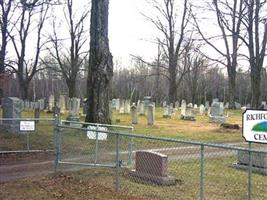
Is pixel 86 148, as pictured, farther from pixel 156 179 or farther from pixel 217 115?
pixel 217 115

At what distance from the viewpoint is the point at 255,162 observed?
1449cm

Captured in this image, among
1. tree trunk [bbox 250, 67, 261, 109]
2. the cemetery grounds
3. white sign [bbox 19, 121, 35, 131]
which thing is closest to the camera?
the cemetery grounds

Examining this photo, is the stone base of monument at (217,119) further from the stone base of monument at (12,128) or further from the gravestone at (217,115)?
the stone base of monument at (12,128)

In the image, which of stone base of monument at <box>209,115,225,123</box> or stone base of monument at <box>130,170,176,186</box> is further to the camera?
stone base of monument at <box>209,115,225,123</box>

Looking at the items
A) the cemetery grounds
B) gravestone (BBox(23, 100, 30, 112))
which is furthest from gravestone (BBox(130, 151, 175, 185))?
gravestone (BBox(23, 100, 30, 112))

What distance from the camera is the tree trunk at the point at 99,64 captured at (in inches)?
826

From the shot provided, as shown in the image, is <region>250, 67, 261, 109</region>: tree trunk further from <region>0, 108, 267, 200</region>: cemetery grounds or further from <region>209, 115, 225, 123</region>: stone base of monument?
<region>0, 108, 267, 200</region>: cemetery grounds

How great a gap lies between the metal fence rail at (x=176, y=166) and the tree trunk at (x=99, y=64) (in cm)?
397

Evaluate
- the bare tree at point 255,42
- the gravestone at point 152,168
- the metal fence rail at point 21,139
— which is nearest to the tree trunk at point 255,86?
the bare tree at point 255,42

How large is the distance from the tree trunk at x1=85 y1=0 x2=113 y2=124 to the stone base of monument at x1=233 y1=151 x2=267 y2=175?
7536mm

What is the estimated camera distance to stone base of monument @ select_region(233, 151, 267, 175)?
14.1 meters

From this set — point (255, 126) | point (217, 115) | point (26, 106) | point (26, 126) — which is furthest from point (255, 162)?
point (26, 106)

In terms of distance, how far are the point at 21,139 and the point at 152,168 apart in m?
9.55

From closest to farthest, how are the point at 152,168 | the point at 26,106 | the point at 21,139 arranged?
1. the point at 152,168
2. the point at 21,139
3. the point at 26,106
